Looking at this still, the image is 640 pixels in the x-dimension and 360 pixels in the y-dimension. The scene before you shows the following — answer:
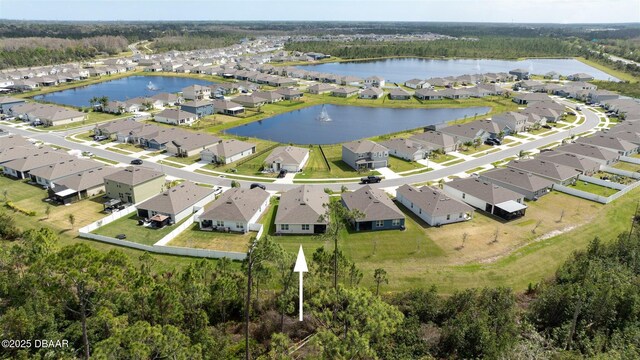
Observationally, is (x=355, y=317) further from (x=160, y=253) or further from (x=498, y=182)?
(x=498, y=182)

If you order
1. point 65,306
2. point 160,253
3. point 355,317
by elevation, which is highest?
point 355,317

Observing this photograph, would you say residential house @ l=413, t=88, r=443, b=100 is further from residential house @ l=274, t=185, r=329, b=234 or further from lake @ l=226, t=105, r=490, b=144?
residential house @ l=274, t=185, r=329, b=234

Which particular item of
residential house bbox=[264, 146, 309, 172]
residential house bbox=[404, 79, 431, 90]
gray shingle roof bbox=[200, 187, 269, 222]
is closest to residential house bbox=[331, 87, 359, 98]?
residential house bbox=[404, 79, 431, 90]

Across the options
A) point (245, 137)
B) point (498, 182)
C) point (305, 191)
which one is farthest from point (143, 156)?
point (498, 182)

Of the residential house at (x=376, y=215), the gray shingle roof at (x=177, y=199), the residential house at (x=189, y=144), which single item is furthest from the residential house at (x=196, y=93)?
the residential house at (x=376, y=215)

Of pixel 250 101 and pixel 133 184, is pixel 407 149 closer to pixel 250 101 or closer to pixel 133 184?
pixel 133 184

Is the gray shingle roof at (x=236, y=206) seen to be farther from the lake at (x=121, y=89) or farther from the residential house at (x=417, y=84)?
the residential house at (x=417, y=84)
